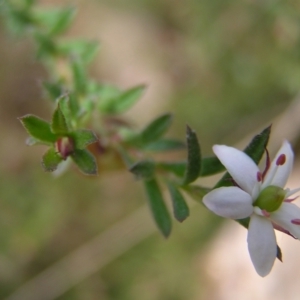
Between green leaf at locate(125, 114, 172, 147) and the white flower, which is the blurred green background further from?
the white flower

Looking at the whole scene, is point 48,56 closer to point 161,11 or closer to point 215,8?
point 215,8

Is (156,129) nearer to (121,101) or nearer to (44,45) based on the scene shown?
(121,101)

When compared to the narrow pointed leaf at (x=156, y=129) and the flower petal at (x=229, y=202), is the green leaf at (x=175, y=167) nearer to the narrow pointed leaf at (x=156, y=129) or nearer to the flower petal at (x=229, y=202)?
the narrow pointed leaf at (x=156, y=129)

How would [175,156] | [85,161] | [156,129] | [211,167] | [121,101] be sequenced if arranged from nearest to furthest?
1. [85,161]
2. [211,167]
3. [156,129]
4. [121,101]
5. [175,156]

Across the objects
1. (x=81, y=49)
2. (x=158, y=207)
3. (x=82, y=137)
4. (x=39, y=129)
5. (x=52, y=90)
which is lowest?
(x=158, y=207)

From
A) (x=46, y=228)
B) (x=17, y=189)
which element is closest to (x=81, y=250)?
(x=46, y=228)

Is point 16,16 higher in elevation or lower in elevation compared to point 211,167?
higher

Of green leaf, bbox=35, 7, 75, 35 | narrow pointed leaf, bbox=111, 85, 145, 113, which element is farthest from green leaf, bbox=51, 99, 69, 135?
green leaf, bbox=35, 7, 75, 35

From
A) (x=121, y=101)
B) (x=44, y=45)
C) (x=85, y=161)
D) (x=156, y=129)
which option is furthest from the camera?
(x=44, y=45)

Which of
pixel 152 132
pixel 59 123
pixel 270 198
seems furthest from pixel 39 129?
pixel 270 198
